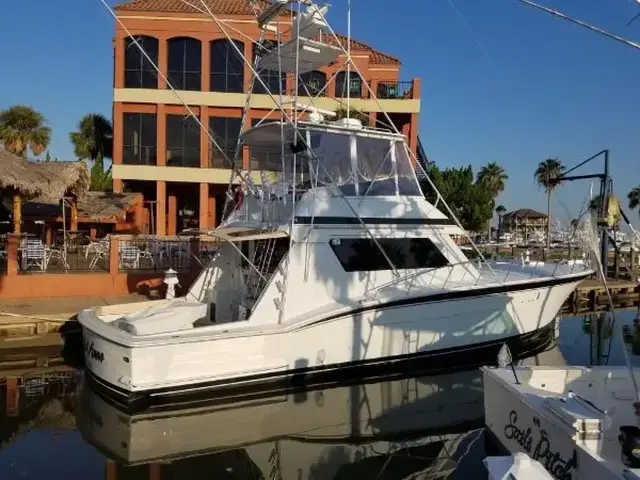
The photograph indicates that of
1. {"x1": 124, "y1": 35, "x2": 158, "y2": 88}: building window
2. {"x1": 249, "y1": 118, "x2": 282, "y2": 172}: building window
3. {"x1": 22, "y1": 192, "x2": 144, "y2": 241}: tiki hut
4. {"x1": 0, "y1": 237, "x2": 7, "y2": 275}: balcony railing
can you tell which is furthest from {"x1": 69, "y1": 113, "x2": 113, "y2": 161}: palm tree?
{"x1": 249, "y1": 118, "x2": 282, "y2": 172}: building window

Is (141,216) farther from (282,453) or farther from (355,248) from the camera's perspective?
(282,453)

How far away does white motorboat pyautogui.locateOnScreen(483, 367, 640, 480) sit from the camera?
459cm

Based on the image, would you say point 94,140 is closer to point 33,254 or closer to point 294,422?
point 33,254

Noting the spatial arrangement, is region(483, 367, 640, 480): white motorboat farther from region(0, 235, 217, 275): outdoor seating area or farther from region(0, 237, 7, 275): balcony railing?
region(0, 237, 7, 275): balcony railing

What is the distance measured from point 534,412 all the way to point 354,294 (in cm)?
446

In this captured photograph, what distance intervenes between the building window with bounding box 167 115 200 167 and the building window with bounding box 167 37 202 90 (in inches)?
61.5

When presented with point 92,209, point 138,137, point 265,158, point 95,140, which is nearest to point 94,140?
point 95,140

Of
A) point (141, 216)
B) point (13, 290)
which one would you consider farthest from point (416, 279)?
point (141, 216)

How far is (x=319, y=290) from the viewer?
9.27 meters

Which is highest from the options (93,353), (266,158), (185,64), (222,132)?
(185,64)

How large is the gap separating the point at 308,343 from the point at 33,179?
905cm

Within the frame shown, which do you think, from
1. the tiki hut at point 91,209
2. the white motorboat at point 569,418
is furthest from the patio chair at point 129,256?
the white motorboat at point 569,418

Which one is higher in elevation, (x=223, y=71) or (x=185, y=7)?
(x=185, y=7)

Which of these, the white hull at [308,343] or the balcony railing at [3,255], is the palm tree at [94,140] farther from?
the white hull at [308,343]
